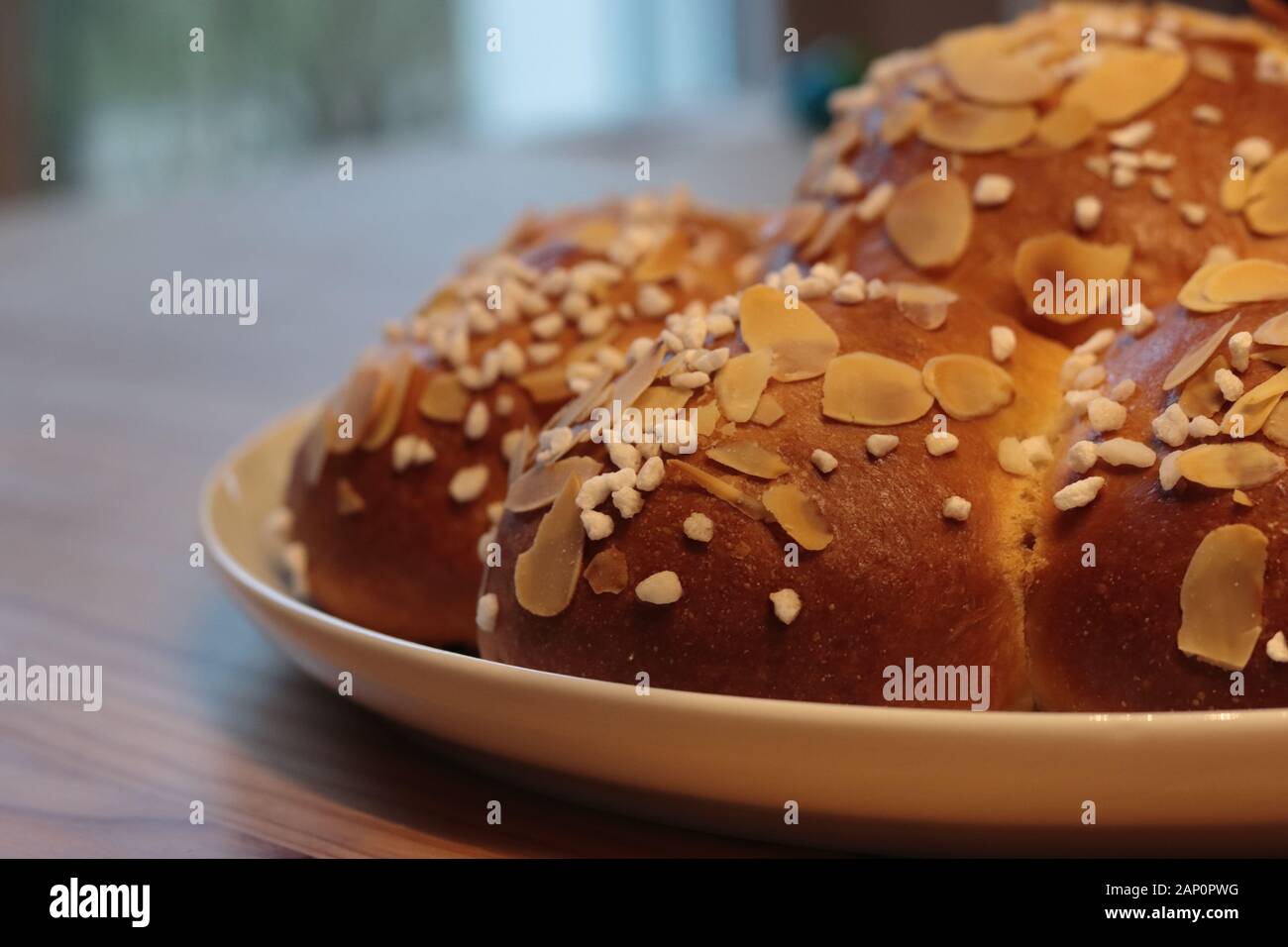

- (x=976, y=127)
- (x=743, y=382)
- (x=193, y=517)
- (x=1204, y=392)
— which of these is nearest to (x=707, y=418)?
(x=743, y=382)

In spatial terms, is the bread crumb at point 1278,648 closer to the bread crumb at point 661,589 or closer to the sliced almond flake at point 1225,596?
the sliced almond flake at point 1225,596

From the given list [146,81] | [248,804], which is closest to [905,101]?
[248,804]

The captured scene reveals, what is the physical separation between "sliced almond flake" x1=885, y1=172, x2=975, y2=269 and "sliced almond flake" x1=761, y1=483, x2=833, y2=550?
280mm

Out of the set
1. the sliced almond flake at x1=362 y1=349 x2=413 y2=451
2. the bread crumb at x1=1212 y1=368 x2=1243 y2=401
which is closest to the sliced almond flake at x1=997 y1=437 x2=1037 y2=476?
the bread crumb at x1=1212 y1=368 x2=1243 y2=401

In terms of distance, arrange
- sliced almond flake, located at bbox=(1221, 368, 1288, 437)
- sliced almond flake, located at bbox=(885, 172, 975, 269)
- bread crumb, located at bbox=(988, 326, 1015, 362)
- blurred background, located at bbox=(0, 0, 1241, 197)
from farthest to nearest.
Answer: blurred background, located at bbox=(0, 0, 1241, 197)
sliced almond flake, located at bbox=(885, 172, 975, 269)
bread crumb, located at bbox=(988, 326, 1015, 362)
sliced almond flake, located at bbox=(1221, 368, 1288, 437)

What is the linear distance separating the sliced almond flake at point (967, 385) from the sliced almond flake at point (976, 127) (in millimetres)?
228

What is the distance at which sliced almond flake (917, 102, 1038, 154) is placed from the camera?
3.20 feet

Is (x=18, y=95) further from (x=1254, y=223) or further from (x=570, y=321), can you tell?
(x=1254, y=223)

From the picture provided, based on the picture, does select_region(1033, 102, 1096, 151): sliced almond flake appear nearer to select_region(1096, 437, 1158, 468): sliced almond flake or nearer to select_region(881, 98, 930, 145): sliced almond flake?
select_region(881, 98, 930, 145): sliced almond flake

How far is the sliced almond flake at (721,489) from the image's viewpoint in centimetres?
73

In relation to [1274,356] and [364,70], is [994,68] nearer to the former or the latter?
[1274,356]

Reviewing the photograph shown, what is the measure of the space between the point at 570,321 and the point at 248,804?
1.28ft

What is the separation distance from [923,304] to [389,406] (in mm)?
378

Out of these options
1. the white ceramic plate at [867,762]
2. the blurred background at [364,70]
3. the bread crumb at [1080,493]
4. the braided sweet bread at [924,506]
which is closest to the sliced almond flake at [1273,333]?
the braided sweet bread at [924,506]
